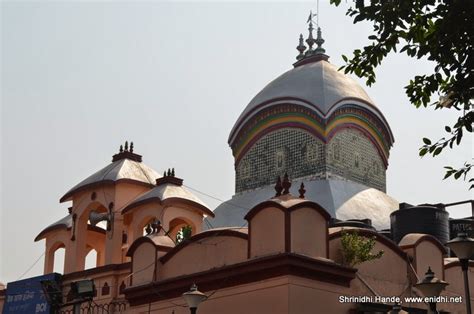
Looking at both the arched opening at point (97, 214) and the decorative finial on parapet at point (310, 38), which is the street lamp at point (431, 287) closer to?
the arched opening at point (97, 214)

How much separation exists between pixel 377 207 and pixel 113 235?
45.3 ft

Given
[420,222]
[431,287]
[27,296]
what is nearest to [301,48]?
[420,222]

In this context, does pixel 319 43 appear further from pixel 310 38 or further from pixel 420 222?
pixel 420 222

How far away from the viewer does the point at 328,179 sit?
3231 centimetres

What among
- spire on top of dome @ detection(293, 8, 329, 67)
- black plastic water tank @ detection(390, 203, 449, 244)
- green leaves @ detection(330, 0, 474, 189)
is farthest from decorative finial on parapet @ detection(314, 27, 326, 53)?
green leaves @ detection(330, 0, 474, 189)

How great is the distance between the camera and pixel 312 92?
34625 millimetres

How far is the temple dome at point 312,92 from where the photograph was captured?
1347 inches

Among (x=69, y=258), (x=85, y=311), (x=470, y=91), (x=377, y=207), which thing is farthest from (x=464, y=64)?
(x=377, y=207)

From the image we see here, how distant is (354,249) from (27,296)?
946cm

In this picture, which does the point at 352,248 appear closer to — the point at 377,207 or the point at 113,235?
the point at 113,235

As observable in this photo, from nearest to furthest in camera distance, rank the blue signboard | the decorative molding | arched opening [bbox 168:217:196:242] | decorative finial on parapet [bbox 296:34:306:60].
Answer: the decorative molding
the blue signboard
arched opening [bbox 168:217:196:242]
decorative finial on parapet [bbox 296:34:306:60]

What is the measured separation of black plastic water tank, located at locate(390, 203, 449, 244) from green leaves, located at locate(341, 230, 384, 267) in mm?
7503

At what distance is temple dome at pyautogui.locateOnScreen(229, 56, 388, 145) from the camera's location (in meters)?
34.2

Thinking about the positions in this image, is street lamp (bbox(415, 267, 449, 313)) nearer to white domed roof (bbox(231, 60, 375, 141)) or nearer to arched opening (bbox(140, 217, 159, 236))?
arched opening (bbox(140, 217, 159, 236))
